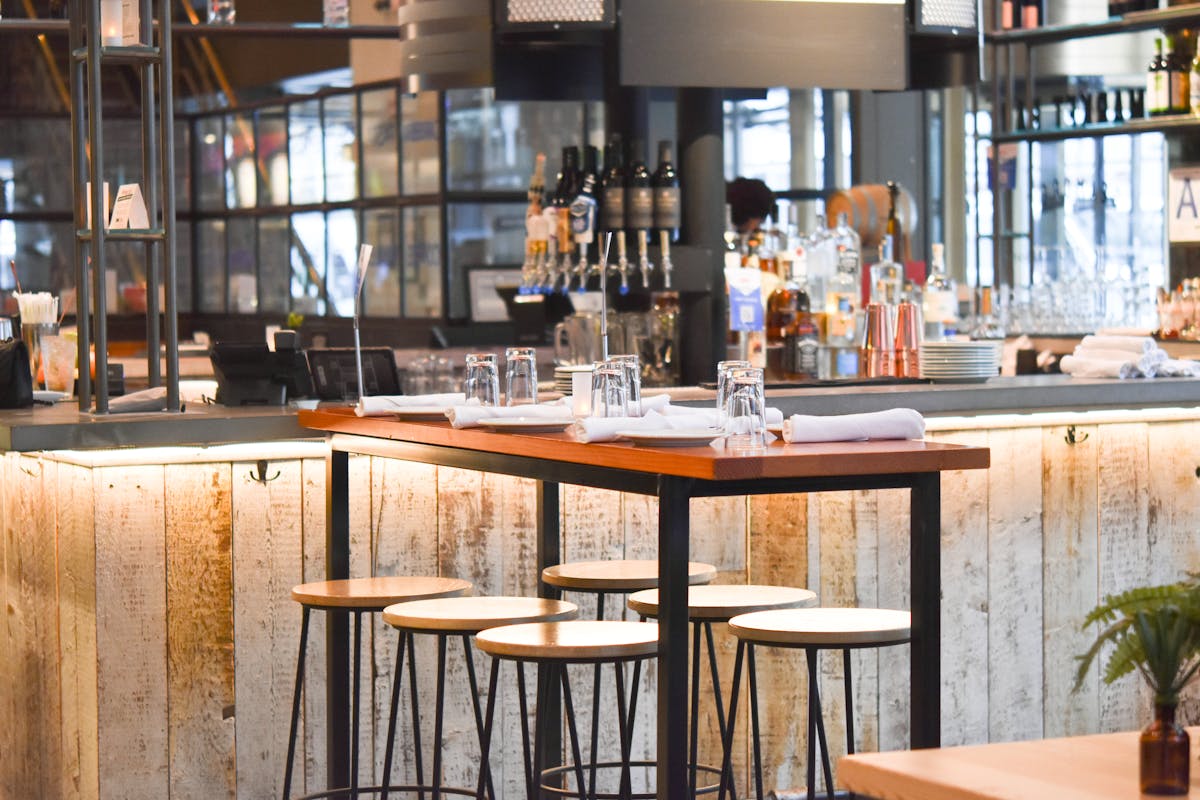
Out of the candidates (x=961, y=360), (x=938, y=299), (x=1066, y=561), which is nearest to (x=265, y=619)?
(x=961, y=360)

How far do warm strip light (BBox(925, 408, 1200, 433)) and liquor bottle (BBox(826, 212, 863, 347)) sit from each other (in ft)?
2.66

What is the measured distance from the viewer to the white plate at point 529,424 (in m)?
3.11

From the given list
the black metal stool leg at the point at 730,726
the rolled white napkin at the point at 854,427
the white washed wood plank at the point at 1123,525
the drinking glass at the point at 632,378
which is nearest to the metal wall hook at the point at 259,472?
the drinking glass at the point at 632,378

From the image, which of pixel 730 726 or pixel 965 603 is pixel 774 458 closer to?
pixel 730 726

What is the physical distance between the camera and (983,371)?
15.3 ft

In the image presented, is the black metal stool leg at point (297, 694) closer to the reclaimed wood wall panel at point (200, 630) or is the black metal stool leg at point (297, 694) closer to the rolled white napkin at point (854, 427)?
the reclaimed wood wall panel at point (200, 630)

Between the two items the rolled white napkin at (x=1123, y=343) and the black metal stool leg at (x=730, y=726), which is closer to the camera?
the black metal stool leg at (x=730, y=726)

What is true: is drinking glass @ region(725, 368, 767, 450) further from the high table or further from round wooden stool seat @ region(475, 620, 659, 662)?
round wooden stool seat @ region(475, 620, 659, 662)

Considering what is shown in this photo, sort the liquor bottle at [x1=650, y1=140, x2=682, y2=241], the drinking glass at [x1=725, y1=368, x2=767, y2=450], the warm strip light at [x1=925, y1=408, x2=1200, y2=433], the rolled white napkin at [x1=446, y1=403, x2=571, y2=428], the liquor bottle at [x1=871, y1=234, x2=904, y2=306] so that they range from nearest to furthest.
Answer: the drinking glass at [x1=725, y1=368, x2=767, y2=450] → the rolled white napkin at [x1=446, y1=403, x2=571, y2=428] → the warm strip light at [x1=925, y1=408, x2=1200, y2=433] → the liquor bottle at [x1=650, y1=140, x2=682, y2=241] → the liquor bottle at [x1=871, y1=234, x2=904, y2=306]

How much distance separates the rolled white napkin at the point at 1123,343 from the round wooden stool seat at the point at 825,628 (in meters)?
2.06

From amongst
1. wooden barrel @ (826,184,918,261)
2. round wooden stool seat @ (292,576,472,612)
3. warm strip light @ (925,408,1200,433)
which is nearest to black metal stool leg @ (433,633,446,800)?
round wooden stool seat @ (292,576,472,612)

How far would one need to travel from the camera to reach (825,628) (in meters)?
2.99

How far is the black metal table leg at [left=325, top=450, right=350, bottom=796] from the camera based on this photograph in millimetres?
3801

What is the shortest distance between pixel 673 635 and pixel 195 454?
158 centimetres
